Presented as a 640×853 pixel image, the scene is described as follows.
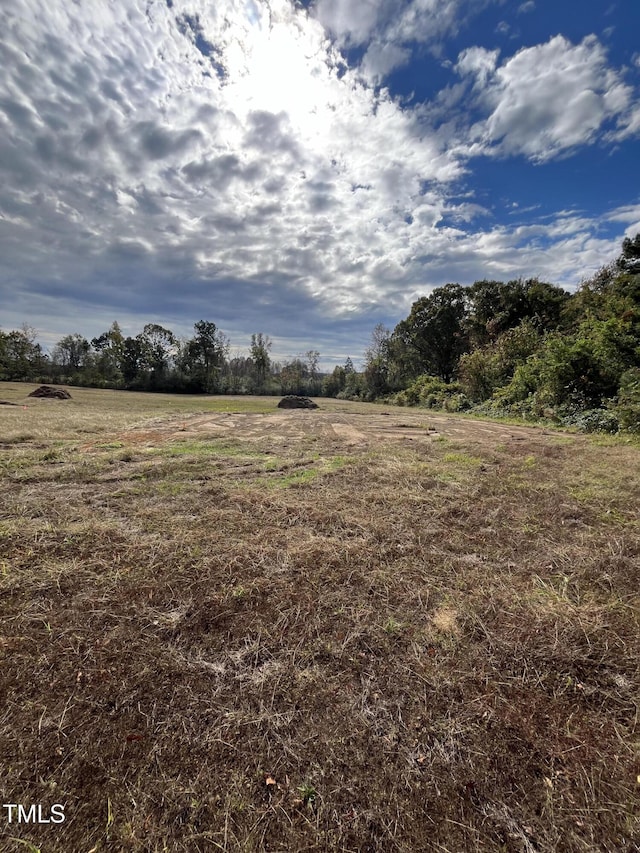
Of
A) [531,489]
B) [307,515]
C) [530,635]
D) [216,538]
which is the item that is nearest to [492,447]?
[531,489]

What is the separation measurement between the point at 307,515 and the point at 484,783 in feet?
7.48

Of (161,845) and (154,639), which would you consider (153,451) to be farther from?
(161,845)

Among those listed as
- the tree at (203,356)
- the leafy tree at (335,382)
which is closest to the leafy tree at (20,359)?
the tree at (203,356)

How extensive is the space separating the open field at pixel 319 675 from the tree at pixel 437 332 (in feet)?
88.9

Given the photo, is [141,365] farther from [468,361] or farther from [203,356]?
[468,361]

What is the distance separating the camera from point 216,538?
2.77m

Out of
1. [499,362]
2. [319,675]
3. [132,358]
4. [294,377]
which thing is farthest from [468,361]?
[132,358]

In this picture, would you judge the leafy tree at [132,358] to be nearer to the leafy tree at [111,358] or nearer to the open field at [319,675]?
the leafy tree at [111,358]

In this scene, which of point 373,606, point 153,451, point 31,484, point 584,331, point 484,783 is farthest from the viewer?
point 584,331

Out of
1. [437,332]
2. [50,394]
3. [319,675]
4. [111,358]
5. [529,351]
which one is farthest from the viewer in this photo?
[111,358]

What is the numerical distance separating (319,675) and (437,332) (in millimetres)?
30951

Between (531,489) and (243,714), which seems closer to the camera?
(243,714)

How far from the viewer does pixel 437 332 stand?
95.8 feet

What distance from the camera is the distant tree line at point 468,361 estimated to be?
34.0 feet
